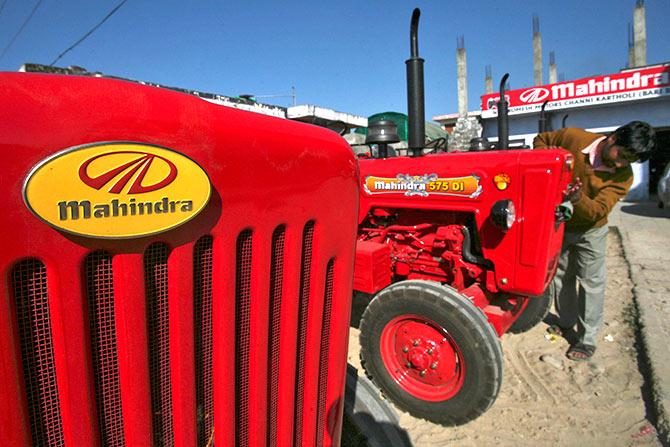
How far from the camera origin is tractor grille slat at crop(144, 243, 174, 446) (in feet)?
2.83

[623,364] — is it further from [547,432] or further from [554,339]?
[547,432]

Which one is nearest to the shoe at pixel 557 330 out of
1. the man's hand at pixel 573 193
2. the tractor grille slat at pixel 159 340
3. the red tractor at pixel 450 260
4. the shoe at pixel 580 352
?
the shoe at pixel 580 352

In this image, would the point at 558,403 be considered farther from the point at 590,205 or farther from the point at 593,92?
the point at 593,92

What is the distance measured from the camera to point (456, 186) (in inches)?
112

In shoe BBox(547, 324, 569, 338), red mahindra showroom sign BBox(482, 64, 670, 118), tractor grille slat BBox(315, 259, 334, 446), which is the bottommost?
shoe BBox(547, 324, 569, 338)

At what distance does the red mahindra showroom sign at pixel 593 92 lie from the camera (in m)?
13.9

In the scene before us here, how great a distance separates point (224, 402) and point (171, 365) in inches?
7.7

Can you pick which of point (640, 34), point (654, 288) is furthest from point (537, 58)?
point (654, 288)

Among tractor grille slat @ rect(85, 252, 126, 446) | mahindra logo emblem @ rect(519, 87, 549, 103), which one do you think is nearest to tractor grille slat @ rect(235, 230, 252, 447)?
tractor grille slat @ rect(85, 252, 126, 446)

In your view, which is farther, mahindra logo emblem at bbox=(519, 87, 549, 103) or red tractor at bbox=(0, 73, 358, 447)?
mahindra logo emblem at bbox=(519, 87, 549, 103)

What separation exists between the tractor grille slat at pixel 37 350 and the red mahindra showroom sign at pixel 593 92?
45.4 feet

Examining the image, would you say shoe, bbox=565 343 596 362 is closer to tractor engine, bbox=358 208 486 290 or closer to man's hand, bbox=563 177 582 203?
tractor engine, bbox=358 208 486 290

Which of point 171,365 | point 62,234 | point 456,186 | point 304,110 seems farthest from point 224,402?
point 456,186

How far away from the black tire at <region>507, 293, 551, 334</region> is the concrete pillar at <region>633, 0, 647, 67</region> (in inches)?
1026
